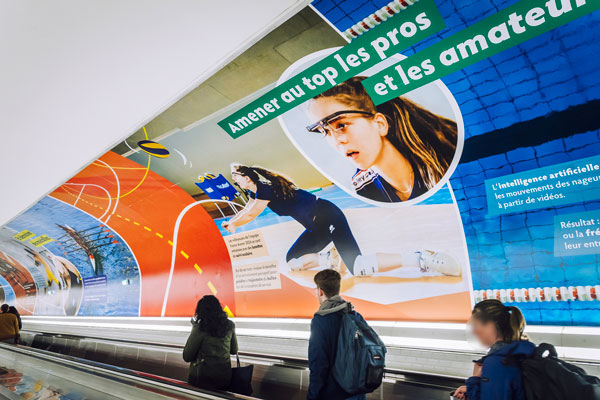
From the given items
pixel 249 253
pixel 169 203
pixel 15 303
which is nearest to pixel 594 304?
pixel 249 253

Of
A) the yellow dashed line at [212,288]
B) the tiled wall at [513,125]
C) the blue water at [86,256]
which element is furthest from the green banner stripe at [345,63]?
the blue water at [86,256]

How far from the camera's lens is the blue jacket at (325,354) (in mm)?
2502

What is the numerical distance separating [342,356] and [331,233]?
10.6 feet

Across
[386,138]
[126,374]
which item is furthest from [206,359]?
[386,138]

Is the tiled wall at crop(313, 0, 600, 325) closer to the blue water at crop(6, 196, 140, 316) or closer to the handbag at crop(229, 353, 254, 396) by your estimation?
the handbag at crop(229, 353, 254, 396)

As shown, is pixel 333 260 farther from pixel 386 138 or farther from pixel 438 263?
pixel 386 138

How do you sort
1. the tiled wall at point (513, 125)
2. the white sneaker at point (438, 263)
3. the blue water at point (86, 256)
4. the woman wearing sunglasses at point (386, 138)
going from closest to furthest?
1. the tiled wall at point (513, 125)
2. the woman wearing sunglasses at point (386, 138)
3. the white sneaker at point (438, 263)
4. the blue water at point (86, 256)

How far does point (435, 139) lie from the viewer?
403cm

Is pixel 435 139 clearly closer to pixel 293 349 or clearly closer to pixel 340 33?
pixel 340 33

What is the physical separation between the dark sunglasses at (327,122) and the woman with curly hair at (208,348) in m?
2.23

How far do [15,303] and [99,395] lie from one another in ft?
60.4

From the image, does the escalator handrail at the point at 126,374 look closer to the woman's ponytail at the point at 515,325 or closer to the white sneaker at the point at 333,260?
the woman's ponytail at the point at 515,325

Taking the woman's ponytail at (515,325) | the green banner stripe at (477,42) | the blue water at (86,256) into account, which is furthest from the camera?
the blue water at (86,256)

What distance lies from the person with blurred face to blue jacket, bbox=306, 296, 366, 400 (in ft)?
2.48
